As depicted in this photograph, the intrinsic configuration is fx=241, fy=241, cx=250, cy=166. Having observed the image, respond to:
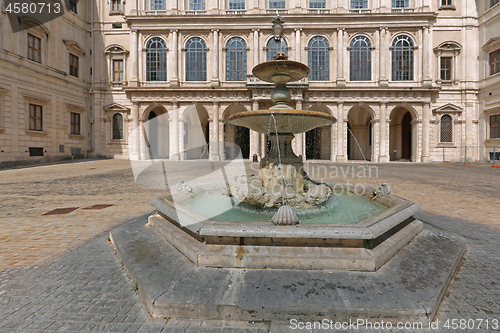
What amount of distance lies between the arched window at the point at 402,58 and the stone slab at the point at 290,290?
25.6 m

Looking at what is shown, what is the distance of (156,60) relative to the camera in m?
24.4

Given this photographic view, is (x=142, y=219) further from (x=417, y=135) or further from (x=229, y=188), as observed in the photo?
(x=417, y=135)

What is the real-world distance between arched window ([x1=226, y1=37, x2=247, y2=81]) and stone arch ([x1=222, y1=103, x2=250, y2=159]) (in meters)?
3.06

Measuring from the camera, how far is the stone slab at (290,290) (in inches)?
81.1

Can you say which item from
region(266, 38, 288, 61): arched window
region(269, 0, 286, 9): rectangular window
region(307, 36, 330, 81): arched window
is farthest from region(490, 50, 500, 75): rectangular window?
region(269, 0, 286, 9): rectangular window

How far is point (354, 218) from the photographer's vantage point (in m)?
4.07

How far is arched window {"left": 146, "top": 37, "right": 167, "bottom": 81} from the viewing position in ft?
79.6

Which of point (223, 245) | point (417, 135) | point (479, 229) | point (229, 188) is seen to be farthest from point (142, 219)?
point (417, 135)

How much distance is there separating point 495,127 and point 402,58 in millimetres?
10357

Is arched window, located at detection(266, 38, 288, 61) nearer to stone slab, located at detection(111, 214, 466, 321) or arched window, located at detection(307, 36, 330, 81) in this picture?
arched window, located at detection(307, 36, 330, 81)

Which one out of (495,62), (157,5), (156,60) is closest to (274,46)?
(156,60)

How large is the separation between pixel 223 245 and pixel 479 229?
495 cm

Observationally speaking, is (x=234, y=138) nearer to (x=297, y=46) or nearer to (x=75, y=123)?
(x=297, y=46)

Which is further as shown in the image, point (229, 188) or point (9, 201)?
point (9, 201)
